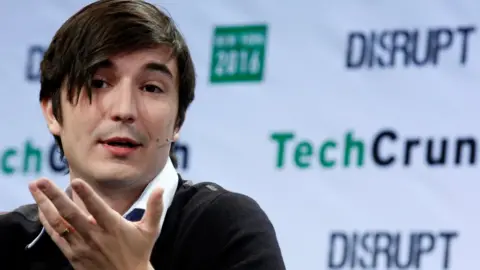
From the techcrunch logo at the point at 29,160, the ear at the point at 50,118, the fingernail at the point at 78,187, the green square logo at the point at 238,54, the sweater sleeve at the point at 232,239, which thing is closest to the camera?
→ the fingernail at the point at 78,187

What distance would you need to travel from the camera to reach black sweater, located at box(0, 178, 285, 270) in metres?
1.36

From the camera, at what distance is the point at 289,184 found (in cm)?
232

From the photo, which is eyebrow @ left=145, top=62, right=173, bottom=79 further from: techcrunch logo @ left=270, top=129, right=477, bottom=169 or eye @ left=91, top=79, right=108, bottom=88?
techcrunch logo @ left=270, top=129, right=477, bottom=169

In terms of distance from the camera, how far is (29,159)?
257cm

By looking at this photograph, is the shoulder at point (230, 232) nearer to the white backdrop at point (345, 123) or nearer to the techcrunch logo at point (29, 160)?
the white backdrop at point (345, 123)

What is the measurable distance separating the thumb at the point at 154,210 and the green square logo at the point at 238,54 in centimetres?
123

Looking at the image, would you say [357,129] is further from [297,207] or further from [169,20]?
[169,20]

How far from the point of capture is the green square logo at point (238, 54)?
2404mm

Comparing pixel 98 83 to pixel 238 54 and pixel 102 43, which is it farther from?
pixel 238 54

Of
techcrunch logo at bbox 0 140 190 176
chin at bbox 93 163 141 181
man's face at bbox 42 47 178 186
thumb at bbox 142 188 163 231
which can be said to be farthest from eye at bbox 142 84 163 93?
techcrunch logo at bbox 0 140 190 176

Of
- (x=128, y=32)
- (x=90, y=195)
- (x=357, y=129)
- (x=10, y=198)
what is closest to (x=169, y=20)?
(x=128, y=32)

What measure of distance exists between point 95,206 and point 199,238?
26 cm

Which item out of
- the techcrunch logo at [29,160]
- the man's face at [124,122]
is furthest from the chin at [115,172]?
the techcrunch logo at [29,160]

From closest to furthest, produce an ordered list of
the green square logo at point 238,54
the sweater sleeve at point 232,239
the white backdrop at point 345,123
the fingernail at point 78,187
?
the fingernail at point 78,187
the sweater sleeve at point 232,239
the white backdrop at point 345,123
the green square logo at point 238,54
